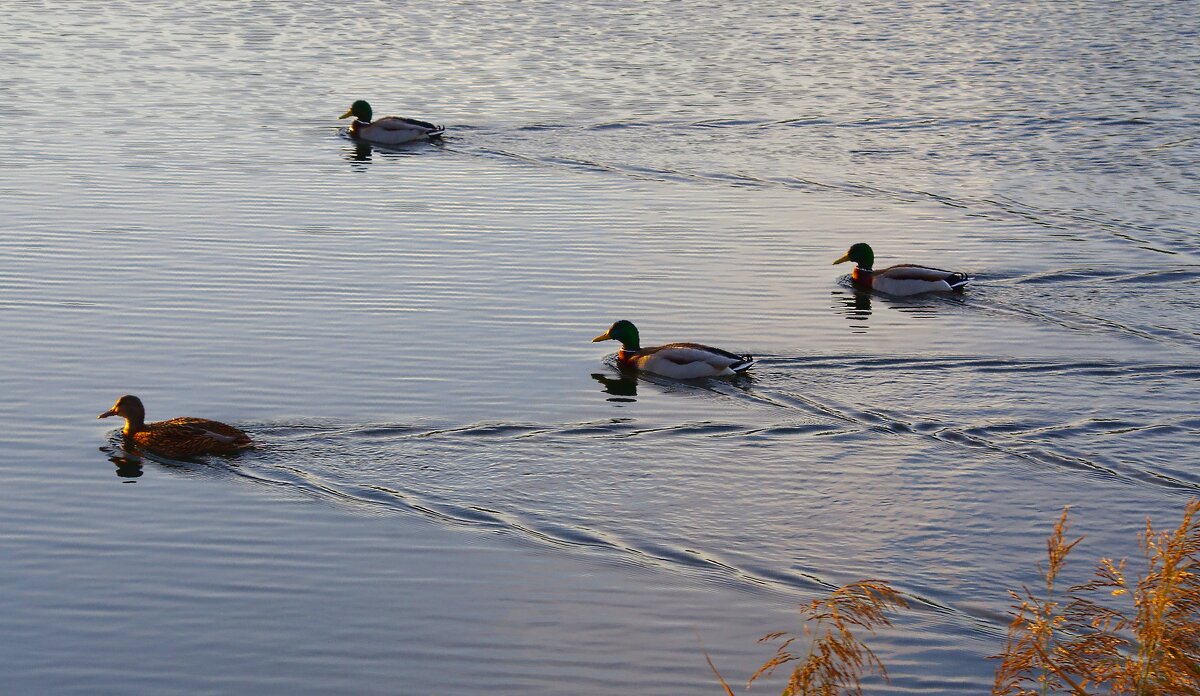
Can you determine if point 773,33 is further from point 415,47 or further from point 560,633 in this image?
point 560,633

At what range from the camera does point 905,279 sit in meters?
19.4

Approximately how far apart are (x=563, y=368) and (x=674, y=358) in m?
1.14

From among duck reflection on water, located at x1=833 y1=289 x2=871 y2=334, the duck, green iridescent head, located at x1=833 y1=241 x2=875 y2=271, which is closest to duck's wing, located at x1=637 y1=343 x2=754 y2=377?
the duck

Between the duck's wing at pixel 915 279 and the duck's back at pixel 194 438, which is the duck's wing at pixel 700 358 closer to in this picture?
the duck's wing at pixel 915 279

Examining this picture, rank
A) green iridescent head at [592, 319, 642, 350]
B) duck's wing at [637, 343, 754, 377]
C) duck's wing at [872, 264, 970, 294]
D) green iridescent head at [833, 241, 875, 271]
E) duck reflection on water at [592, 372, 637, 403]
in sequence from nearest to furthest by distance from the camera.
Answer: duck's wing at [637, 343, 754, 377] → duck reflection on water at [592, 372, 637, 403] → green iridescent head at [592, 319, 642, 350] → duck's wing at [872, 264, 970, 294] → green iridescent head at [833, 241, 875, 271]

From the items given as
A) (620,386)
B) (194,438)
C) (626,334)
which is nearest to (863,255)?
(626,334)

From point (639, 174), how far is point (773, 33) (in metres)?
16.7

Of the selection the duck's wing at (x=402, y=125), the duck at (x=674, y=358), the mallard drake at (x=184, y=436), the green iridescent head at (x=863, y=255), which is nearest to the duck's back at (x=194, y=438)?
the mallard drake at (x=184, y=436)

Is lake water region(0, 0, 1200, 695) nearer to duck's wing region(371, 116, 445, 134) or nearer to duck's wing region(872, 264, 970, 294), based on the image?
duck's wing region(872, 264, 970, 294)

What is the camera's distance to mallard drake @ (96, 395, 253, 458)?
535 inches

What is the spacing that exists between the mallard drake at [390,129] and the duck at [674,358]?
1186 centimetres

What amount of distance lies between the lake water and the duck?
25cm

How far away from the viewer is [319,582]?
11352 millimetres

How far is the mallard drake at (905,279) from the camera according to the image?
19.3m
